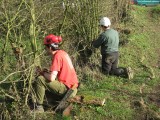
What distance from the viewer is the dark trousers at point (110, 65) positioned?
30.3 feet

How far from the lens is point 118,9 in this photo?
1210 centimetres

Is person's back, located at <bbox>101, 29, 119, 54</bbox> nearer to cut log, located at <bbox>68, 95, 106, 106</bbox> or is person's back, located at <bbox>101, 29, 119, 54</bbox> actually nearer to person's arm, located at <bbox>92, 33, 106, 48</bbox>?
person's arm, located at <bbox>92, 33, 106, 48</bbox>

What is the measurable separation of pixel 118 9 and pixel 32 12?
6.27 meters

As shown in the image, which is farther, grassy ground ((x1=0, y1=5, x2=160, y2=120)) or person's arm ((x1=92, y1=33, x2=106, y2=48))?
person's arm ((x1=92, y1=33, x2=106, y2=48))

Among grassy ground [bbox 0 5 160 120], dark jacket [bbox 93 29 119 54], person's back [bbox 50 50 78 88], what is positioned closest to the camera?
person's back [bbox 50 50 78 88]

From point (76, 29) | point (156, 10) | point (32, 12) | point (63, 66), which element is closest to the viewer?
point (32, 12)

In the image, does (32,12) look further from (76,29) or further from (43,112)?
(76,29)

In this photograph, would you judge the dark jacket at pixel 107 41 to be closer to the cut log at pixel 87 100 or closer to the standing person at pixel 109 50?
the standing person at pixel 109 50

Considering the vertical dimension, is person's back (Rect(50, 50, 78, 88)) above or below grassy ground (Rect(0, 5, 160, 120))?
above

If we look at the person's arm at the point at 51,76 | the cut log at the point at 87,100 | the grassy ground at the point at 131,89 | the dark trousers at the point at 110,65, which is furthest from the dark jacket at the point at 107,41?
the person's arm at the point at 51,76

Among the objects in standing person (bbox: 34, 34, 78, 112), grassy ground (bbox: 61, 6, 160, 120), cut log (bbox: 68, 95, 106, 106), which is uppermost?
standing person (bbox: 34, 34, 78, 112)

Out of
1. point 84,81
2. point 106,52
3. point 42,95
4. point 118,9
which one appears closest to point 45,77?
point 42,95

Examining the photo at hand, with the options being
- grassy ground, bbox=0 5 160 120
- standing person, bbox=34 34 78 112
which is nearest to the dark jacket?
grassy ground, bbox=0 5 160 120

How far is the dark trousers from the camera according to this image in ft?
30.3
